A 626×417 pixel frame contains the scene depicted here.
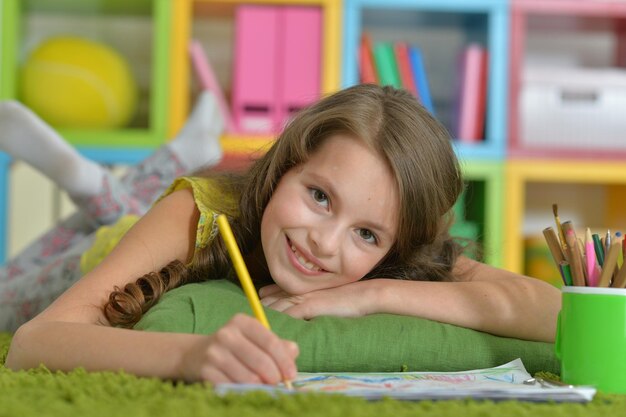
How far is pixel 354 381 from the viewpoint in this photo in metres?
0.77

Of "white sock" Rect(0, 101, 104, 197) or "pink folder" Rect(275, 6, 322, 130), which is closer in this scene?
"white sock" Rect(0, 101, 104, 197)

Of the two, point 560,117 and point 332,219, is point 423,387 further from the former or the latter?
point 560,117

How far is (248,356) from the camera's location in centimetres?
69

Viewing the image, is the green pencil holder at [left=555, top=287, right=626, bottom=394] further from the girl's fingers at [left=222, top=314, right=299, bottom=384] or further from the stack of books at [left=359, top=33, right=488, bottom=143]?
the stack of books at [left=359, top=33, right=488, bottom=143]

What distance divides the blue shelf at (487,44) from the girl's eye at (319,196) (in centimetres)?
138

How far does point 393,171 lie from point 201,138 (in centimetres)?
106

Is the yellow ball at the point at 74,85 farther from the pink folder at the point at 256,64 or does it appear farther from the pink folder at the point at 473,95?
the pink folder at the point at 473,95

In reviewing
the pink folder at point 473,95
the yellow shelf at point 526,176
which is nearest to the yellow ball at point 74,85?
the pink folder at point 473,95

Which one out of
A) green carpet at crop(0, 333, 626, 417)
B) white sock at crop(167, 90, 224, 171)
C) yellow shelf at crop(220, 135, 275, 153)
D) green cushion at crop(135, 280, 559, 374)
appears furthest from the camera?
yellow shelf at crop(220, 135, 275, 153)

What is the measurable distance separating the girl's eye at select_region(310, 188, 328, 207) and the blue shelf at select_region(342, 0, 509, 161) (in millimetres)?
1385

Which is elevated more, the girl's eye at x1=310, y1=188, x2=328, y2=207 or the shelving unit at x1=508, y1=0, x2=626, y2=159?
the shelving unit at x1=508, y1=0, x2=626, y2=159

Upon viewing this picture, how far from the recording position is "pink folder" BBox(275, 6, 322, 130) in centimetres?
237

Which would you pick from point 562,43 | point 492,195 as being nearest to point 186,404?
point 492,195

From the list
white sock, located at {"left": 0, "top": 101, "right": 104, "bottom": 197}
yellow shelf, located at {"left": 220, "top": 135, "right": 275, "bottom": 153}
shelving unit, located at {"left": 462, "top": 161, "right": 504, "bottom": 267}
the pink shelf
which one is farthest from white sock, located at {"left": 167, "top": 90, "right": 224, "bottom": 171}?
the pink shelf
